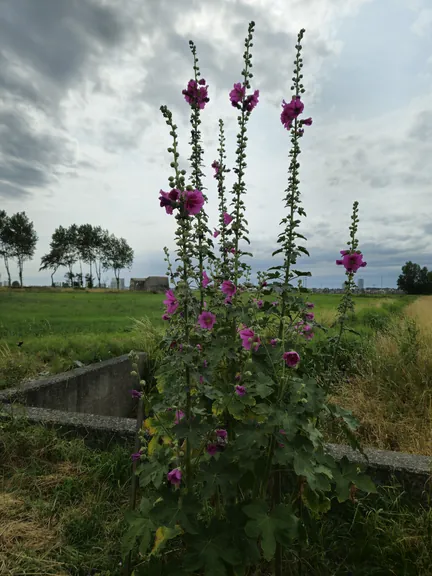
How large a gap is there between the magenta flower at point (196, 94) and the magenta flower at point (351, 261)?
1.19 metres

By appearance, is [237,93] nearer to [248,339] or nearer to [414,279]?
[248,339]

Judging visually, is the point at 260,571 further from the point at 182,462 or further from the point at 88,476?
the point at 88,476

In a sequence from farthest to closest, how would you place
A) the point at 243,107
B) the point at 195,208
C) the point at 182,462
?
1. the point at 243,107
2. the point at 182,462
3. the point at 195,208

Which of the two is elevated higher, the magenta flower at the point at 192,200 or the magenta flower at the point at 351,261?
the magenta flower at the point at 192,200

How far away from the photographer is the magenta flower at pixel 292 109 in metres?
2.17

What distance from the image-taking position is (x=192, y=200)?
1.60m

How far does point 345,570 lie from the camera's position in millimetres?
1971

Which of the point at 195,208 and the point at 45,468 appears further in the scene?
the point at 45,468

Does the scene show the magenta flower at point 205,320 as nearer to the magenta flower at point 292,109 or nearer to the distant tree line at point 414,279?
the magenta flower at point 292,109

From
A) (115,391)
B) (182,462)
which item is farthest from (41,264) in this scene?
(182,462)

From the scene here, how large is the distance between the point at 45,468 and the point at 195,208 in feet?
7.47

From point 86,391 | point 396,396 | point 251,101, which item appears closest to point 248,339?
point 251,101

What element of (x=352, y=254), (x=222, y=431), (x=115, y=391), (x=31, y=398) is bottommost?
(x=115, y=391)

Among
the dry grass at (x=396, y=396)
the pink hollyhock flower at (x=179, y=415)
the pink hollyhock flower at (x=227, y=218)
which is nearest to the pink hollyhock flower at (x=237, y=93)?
the pink hollyhock flower at (x=227, y=218)
